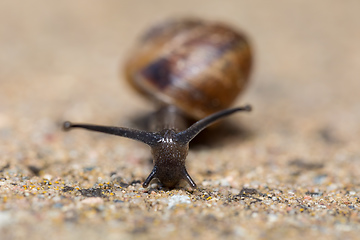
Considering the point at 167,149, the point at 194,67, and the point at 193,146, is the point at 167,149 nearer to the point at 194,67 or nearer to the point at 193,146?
the point at 193,146

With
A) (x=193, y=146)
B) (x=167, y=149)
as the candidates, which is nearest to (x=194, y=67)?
(x=193, y=146)

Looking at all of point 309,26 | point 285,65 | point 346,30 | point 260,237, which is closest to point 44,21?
point 285,65

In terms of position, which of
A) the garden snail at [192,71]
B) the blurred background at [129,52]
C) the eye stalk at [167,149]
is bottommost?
the eye stalk at [167,149]

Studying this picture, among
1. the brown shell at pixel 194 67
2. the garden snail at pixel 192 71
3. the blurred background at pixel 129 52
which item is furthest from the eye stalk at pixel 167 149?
the blurred background at pixel 129 52

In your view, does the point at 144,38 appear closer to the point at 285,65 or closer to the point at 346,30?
the point at 285,65

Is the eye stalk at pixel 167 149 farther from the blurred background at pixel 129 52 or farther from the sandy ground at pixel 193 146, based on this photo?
the blurred background at pixel 129 52

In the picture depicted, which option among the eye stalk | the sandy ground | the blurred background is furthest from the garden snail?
the blurred background
